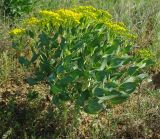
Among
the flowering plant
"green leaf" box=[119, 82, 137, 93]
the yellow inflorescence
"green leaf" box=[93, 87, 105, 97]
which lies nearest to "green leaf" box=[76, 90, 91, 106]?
the flowering plant

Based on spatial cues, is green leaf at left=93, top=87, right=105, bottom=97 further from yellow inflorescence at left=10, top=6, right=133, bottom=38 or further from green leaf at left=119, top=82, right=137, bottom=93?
yellow inflorescence at left=10, top=6, right=133, bottom=38

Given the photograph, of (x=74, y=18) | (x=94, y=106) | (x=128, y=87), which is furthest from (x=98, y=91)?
(x=74, y=18)

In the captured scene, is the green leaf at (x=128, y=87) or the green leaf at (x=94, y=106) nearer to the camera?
the green leaf at (x=94, y=106)

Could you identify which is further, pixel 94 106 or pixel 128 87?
pixel 128 87

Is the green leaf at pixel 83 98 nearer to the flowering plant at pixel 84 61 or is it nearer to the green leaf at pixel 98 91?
the flowering plant at pixel 84 61

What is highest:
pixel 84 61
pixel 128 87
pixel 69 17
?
pixel 69 17

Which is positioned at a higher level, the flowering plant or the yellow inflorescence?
the yellow inflorescence

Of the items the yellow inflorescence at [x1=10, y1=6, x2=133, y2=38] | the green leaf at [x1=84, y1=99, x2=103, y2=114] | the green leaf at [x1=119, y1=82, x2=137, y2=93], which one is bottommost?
the green leaf at [x1=84, y1=99, x2=103, y2=114]

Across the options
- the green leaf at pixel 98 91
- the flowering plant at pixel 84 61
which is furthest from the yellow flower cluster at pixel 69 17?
the green leaf at pixel 98 91

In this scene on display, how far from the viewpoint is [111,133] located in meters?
3.93

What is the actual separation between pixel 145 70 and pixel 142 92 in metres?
0.51

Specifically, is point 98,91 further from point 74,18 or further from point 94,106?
point 74,18

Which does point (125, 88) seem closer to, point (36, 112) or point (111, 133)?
point (111, 133)

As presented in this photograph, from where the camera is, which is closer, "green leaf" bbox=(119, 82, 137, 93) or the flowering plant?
the flowering plant
